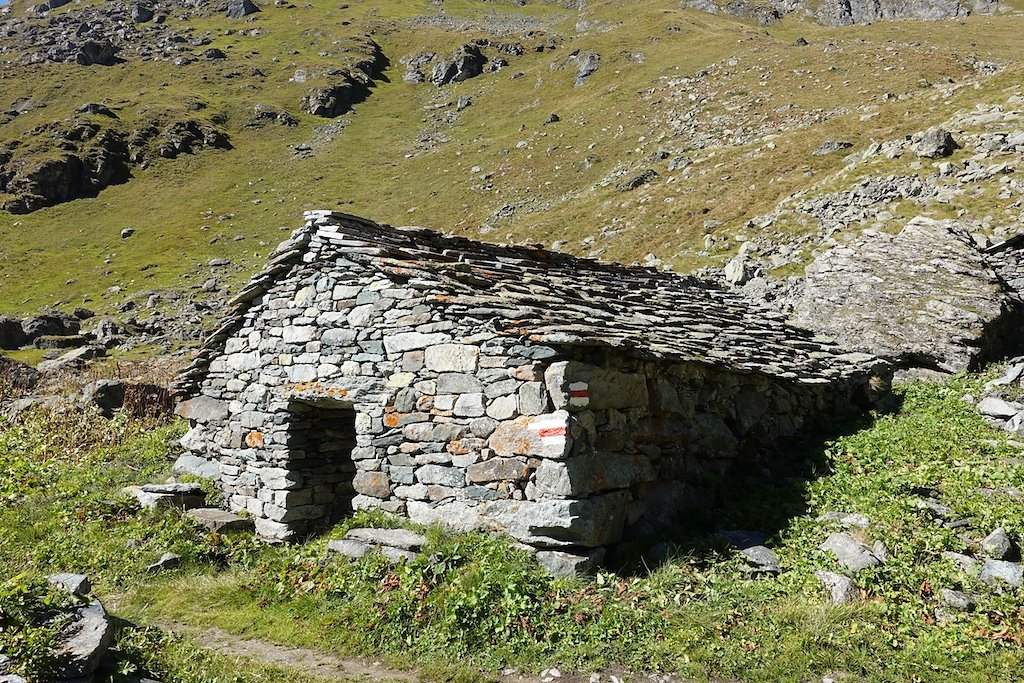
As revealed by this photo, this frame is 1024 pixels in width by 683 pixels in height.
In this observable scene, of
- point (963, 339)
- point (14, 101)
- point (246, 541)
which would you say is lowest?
point (246, 541)

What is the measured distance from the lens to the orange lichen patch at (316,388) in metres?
8.66

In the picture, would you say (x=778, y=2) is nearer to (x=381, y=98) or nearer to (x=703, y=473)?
(x=381, y=98)

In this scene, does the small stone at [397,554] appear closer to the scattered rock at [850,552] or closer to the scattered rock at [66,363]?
the scattered rock at [850,552]

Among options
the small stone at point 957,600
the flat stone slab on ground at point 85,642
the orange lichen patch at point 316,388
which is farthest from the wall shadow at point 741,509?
the flat stone slab on ground at point 85,642

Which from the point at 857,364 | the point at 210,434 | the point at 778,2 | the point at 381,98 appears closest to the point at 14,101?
the point at 381,98

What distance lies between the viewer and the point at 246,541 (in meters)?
9.00

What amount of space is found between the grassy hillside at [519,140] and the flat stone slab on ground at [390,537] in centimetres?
1919

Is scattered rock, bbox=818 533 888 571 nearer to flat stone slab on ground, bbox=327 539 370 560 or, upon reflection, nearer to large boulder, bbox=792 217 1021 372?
flat stone slab on ground, bbox=327 539 370 560

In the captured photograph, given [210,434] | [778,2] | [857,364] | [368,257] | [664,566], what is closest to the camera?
[664,566]

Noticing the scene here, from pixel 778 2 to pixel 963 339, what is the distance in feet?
437

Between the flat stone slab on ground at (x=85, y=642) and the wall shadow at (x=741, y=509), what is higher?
the flat stone slab on ground at (x=85, y=642)

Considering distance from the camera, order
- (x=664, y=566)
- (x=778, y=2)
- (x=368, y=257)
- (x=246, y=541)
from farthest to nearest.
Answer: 1. (x=778, y=2)
2. (x=246, y=541)
3. (x=368, y=257)
4. (x=664, y=566)

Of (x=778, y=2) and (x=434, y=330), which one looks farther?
(x=778, y=2)

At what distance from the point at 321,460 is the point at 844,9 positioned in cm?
14136
